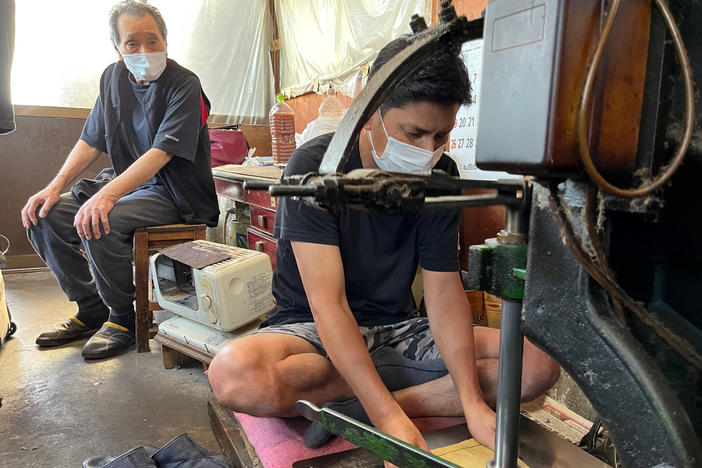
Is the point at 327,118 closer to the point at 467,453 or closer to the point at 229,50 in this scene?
the point at 229,50

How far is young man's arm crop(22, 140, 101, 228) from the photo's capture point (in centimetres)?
225

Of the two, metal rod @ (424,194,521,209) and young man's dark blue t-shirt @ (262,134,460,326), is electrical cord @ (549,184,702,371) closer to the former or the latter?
metal rod @ (424,194,521,209)

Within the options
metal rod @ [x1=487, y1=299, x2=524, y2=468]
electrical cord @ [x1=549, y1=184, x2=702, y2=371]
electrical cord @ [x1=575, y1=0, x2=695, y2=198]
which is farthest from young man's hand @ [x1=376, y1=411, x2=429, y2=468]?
electrical cord @ [x1=575, y1=0, x2=695, y2=198]

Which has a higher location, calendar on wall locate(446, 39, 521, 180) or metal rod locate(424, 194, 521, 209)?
calendar on wall locate(446, 39, 521, 180)

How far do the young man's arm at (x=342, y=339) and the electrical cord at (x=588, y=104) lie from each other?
82 centimetres

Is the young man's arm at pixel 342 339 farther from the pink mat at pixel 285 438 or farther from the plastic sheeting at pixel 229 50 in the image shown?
the plastic sheeting at pixel 229 50

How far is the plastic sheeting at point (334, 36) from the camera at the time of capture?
2553 mm

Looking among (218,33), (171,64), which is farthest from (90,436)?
(218,33)

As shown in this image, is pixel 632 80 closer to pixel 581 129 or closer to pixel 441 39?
pixel 581 129

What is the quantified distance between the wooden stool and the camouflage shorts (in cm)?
104

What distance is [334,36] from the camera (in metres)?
3.13

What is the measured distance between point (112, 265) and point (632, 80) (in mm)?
Answer: 2226

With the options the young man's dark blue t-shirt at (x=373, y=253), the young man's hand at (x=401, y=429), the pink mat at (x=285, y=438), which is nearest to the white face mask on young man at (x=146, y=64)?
the young man's dark blue t-shirt at (x=373, y=253)

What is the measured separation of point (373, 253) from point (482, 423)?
1.76 feet
